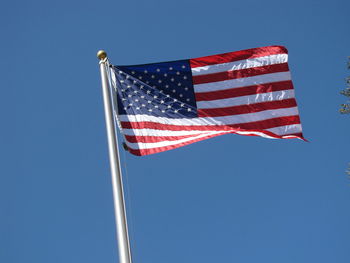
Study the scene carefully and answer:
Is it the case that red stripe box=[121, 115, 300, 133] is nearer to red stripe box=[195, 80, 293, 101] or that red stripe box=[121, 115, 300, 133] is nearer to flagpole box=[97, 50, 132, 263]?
red stripe box=[195, 80, 293, 101]

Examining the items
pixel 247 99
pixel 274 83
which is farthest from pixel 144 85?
pixel 274 83

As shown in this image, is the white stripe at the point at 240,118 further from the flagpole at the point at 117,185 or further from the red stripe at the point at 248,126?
the flagpole at the point at 117,185

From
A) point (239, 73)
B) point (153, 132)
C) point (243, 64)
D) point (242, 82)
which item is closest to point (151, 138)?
point (153, 132)

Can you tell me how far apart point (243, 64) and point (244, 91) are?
698mm

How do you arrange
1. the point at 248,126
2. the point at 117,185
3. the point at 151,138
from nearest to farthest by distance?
the point at 117,185
the point at 151,138
the point at 248,126

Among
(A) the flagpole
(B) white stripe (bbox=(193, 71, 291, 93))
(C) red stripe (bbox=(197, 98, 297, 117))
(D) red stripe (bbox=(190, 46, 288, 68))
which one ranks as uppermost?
(D) red stripe (bbox=(190, 46, 288, 68))

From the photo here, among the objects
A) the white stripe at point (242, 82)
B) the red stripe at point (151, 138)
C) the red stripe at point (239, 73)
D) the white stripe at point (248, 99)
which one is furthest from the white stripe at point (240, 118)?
the red stripe at point (239, 73)

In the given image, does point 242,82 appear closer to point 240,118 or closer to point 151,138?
point 240,118

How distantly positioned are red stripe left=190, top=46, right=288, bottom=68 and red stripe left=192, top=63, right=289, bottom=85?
28 centimetres

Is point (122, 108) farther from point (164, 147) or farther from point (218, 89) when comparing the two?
point (218, 89)

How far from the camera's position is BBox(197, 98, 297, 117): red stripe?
9977 millimetres

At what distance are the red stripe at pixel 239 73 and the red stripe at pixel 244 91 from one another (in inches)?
11.6

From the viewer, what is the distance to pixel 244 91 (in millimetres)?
10195

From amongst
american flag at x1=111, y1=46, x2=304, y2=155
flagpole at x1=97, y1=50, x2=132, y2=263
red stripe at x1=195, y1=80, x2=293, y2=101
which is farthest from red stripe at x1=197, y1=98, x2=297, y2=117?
flagpole at x1=97, y1=50, x2=132, y2=263
